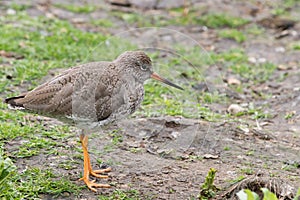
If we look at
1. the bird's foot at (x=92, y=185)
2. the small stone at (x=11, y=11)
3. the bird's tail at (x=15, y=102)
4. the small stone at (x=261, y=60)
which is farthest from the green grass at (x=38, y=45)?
the small stone at (x=261, y=60)

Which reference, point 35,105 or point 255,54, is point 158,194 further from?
point 255,54

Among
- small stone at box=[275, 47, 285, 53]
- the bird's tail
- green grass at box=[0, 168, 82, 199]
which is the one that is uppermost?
small stone at box=[275, 47, 285, 53]

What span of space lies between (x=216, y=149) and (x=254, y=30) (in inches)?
177

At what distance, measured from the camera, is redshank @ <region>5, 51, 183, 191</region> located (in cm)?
543

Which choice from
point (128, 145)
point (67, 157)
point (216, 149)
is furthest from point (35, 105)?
point (216, 149)

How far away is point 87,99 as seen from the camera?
547 cm

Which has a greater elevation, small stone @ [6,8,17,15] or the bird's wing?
small stone @ [6,8,17,15]

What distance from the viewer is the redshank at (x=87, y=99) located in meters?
5.43

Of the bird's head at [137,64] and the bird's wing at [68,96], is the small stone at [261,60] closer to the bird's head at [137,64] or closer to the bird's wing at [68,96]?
the bird's head at [137,64]

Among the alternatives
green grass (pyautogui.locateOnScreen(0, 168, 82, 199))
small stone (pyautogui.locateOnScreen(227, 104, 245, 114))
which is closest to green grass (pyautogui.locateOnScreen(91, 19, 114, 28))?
small stone (pyautogui.locateOnScreen(227, 104, 245, 114))

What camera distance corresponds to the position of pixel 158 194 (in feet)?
17.3

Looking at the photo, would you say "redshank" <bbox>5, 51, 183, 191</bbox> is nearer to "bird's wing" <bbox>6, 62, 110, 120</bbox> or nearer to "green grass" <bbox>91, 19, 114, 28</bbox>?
"bird's wing" <bbox>6, 62, 110, 120</bbox>

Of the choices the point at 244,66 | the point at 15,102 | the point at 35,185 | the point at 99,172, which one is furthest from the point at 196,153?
the point at 244,66

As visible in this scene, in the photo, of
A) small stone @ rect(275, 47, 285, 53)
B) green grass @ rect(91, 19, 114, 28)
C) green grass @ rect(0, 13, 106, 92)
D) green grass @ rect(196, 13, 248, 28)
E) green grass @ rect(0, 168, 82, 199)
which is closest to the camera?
green grass @ rect(0, 168, 82, 199)
